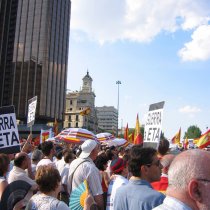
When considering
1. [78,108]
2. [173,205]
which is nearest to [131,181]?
[173,205]

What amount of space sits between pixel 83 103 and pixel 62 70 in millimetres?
30813

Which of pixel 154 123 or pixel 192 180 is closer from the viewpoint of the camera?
pixel 192 180

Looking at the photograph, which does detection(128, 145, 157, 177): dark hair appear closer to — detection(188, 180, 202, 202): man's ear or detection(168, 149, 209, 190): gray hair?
detection(168, 149, 209, 190): gray hair

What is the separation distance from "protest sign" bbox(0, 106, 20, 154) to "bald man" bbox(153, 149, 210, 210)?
5767 mm

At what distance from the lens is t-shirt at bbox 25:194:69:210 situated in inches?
128

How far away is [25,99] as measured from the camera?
87500mm

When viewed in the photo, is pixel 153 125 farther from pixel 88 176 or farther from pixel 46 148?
pixel 88 176

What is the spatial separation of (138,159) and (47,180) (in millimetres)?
947

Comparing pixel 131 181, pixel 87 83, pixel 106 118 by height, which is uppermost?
pixel 87 83

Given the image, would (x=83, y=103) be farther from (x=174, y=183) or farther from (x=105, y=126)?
(x=174, y=183)

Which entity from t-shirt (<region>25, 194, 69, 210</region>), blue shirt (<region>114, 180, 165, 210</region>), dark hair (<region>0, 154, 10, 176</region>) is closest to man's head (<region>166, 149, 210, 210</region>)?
blue shirt (<region>114, 180, 165, 210</region>)

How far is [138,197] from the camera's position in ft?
10.2

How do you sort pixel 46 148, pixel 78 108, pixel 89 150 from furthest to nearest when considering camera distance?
1. pixel 78 108
2. pixel 46 148
3. pixel 89 150

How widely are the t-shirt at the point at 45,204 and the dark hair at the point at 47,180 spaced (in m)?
0.10
